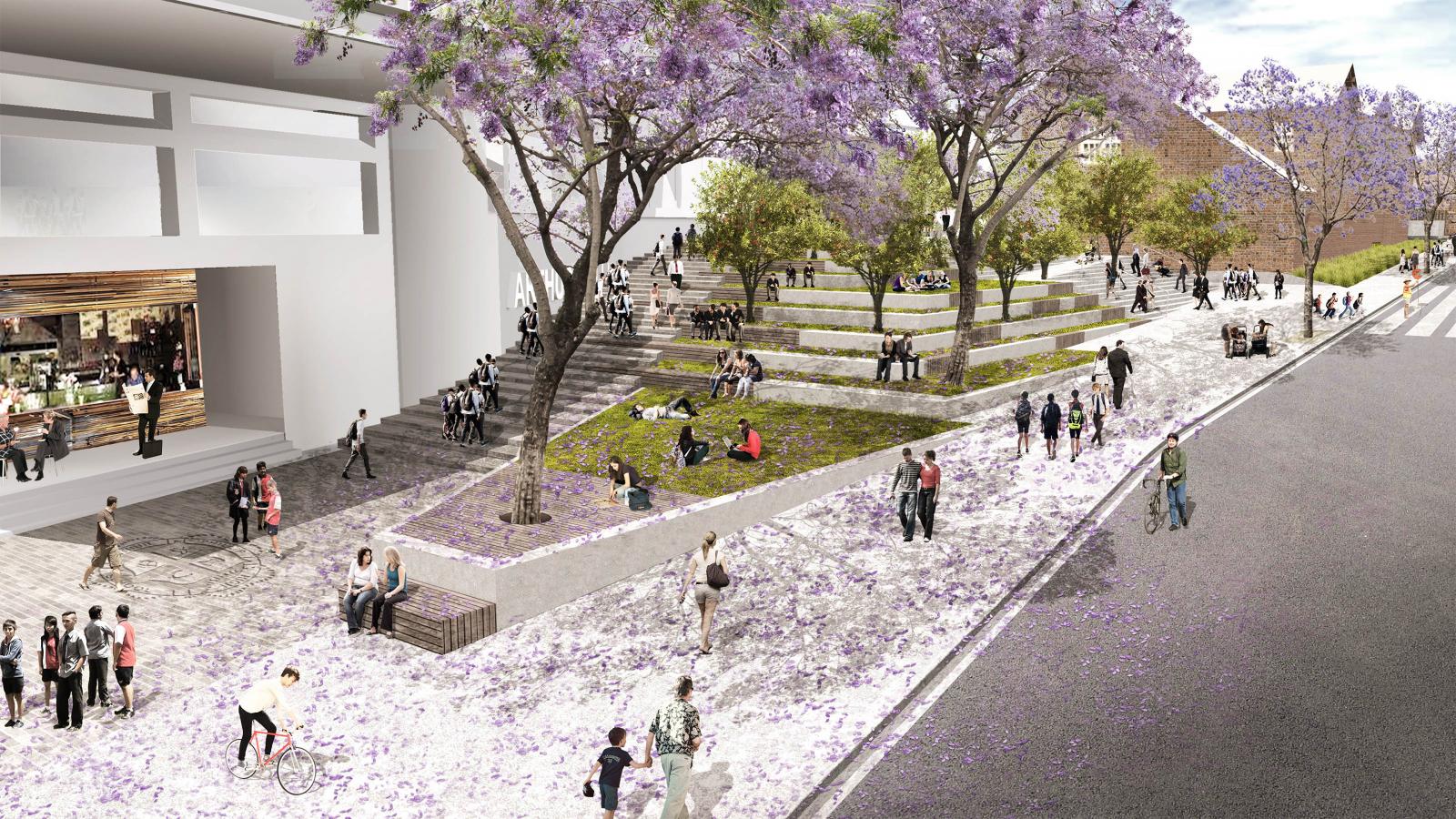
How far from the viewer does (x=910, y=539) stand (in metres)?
15.7

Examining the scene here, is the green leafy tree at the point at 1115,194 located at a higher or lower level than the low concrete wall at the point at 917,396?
higher

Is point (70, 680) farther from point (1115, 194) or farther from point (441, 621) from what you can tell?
point (1115, 194)

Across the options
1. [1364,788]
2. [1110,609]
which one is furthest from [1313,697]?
[1110,609]

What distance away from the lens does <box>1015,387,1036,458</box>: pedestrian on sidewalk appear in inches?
740

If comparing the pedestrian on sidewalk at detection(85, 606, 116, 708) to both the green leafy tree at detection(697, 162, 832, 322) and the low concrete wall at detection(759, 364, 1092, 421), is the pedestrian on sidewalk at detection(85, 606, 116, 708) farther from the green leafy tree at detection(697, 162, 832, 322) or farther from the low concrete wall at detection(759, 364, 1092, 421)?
the green leafy tree at detection(697, 162, 832, 322)

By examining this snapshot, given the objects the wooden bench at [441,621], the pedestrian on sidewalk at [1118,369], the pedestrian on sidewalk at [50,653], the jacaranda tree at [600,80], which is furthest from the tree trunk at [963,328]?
the pedestrian on sidewalk at [50,653]

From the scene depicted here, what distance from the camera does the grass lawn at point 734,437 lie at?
1881 centimetres

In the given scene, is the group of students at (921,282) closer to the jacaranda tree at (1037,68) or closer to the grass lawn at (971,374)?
the grass lawn at (971,374)

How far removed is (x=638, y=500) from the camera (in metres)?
16.6

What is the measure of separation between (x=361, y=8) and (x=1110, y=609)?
13.4 meters

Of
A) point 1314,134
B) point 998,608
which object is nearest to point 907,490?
point 998,608

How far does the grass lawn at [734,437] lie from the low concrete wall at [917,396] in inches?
13.3

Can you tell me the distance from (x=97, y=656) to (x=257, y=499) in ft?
18.5

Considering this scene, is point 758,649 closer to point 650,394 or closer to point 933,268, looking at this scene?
point 650,394
